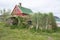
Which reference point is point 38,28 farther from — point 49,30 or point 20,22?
point 20,22

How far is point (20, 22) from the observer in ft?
97.8

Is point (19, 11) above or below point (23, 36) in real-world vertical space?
above

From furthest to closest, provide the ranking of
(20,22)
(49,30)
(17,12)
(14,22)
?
(17,12)
(14,22)
(20,22)
(49,30)

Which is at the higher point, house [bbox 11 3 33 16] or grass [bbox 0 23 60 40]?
house [bbox 11 3 33 16]

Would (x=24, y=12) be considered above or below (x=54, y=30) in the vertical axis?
above

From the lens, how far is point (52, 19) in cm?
2673

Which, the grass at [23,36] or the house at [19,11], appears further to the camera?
the house at [19,11]

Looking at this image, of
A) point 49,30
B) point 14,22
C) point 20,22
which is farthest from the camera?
point 14,22

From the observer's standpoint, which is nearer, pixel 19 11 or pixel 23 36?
pixel 23 36

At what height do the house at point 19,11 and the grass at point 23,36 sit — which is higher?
the house at point 19,11

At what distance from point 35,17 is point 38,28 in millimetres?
1852

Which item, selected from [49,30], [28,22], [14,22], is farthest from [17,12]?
[49,30]

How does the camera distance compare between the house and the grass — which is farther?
the house

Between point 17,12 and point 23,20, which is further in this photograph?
point 17,12
